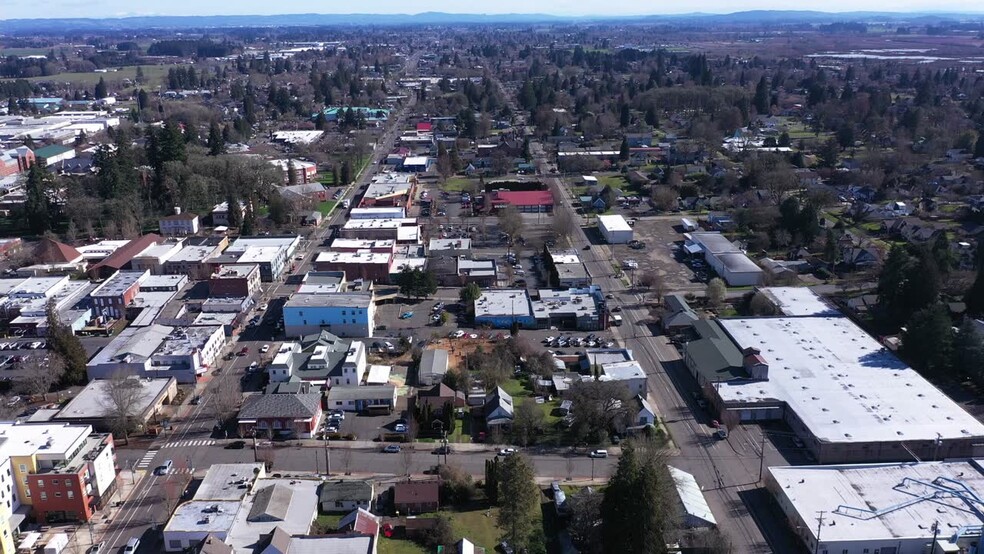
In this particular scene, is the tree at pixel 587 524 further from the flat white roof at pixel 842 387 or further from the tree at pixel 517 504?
the flat white roof at pixel 842 387

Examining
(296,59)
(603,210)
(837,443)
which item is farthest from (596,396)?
(296,59)

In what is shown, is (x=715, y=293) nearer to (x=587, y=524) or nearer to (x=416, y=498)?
(x=587, y=524)

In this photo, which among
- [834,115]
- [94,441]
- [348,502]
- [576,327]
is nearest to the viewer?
[348,502]

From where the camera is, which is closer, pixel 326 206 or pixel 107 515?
pixel 107 515

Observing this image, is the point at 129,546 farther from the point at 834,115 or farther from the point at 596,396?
the point at 834,115

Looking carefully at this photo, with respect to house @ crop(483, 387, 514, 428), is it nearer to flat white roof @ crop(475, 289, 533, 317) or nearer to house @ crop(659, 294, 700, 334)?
flat white roof @ crop(475, 289, 533, 317)

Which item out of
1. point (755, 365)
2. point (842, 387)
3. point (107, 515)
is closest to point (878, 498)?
point (842, 387)

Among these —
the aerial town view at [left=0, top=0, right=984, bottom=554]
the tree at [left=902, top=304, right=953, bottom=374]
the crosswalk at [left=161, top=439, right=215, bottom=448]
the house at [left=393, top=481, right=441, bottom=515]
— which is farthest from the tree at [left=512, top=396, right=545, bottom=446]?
the tree at [left=902, top=304, right=953, bottom=374]
